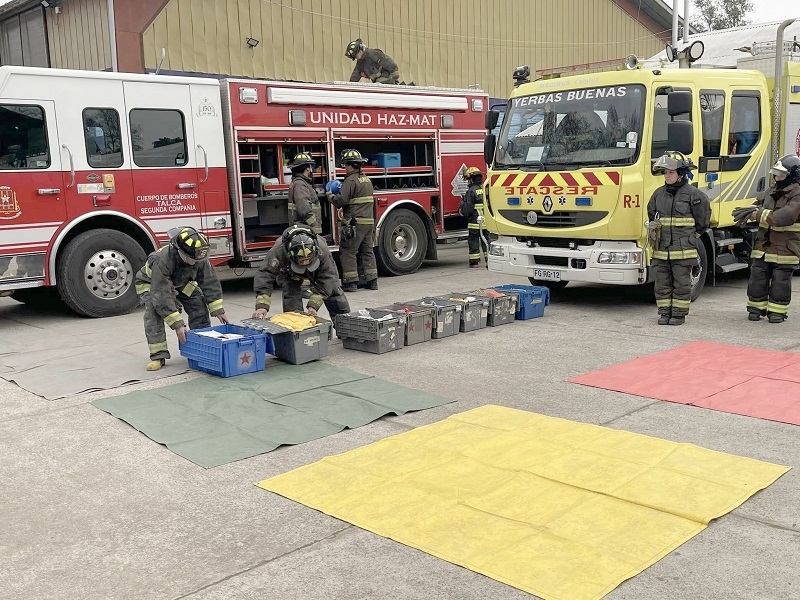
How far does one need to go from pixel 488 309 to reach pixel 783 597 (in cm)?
572

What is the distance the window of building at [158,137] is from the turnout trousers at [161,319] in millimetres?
3293

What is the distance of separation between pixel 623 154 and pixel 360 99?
180 inches

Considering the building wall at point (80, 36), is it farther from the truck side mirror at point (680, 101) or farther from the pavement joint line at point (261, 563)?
the pavement joint line at point (261, 563)

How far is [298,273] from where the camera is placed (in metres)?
7.80

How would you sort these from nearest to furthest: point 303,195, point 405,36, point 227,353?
1. point 227,353
2. point 303,195
3. point 405,36

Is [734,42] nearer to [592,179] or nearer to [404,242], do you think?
[592,179]

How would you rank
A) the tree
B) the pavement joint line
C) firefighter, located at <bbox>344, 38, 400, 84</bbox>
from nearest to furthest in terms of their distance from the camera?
the pavement joint line
firefighter, located at <bbox>344, 38, 400, 84</bbox>
the tree

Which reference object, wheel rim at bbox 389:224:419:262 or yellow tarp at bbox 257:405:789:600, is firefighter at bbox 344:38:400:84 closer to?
wheel rim at bbox 389:224:419:262

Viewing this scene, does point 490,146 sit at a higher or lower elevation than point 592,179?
higher

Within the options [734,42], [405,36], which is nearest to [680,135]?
[734,42]

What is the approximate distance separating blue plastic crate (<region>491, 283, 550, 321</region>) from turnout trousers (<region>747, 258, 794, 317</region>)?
2.18 metres

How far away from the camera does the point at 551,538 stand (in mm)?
3836

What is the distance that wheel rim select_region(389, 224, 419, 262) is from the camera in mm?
12992

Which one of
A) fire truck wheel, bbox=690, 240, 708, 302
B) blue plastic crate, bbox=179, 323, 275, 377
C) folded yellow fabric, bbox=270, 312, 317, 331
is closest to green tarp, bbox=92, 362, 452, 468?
blue plastic crate, bbox=179, 323, 275, 377
